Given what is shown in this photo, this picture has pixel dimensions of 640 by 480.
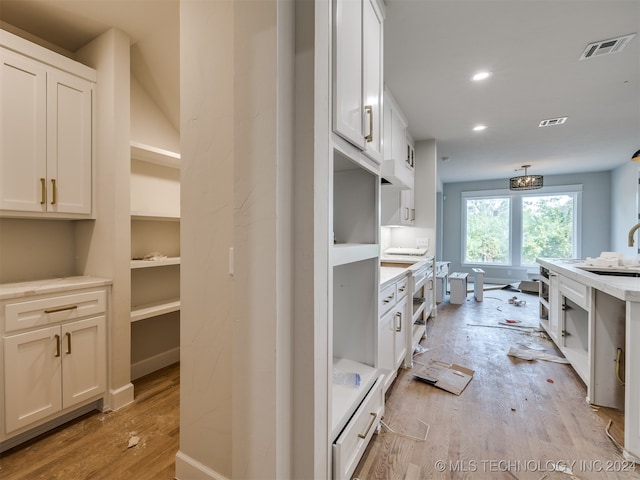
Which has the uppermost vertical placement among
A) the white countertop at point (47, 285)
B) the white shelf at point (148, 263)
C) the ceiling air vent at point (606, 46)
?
the ceiling air vent at point (606, 46)

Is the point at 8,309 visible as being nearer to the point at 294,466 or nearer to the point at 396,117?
the point at 294,466

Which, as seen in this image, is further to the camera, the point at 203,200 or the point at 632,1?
the point at 632,1

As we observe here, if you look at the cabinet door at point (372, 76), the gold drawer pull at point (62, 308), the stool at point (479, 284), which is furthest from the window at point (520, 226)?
the gold drawer pull at point (62, 308)

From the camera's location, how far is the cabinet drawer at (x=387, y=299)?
198cm

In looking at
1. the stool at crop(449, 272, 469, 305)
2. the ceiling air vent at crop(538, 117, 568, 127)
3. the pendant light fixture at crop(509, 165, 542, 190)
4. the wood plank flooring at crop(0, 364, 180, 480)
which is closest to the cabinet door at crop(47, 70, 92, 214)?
the wood plank flooring at crop(0, 364, 180, 480)

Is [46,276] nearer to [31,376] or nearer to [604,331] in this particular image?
[31,376]

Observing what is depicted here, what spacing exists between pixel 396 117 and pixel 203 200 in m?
2.80

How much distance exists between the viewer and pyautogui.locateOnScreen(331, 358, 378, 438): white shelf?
1.31 meters

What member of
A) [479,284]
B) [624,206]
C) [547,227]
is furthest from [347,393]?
[547,227]

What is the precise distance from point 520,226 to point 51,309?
8.68 meters

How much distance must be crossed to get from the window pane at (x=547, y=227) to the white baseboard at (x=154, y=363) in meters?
7.92

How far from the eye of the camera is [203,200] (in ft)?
4.47

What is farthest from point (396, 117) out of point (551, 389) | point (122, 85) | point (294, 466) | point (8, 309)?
point (8, 309)

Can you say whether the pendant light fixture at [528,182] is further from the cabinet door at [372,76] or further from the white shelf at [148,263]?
the white shelf at [148,263]
